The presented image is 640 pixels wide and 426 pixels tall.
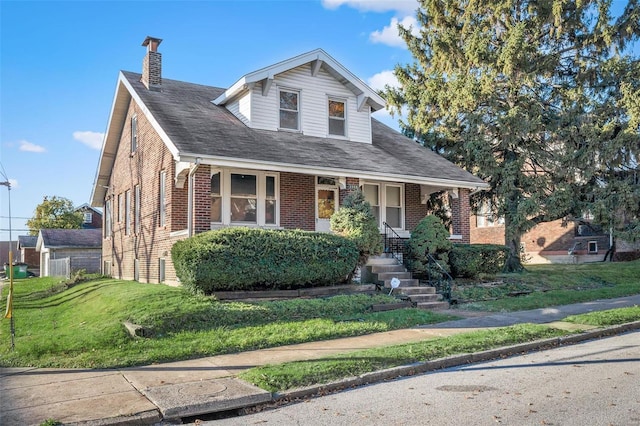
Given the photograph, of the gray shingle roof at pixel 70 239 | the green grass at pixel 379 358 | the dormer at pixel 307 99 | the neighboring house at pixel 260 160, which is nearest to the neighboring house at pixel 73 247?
the gray shingle roof at pixel 70 239

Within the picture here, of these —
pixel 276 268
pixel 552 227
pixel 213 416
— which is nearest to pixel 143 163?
pixel 276 268

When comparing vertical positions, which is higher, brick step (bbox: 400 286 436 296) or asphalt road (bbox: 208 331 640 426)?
brick step (bbox: 400 286 436 296)

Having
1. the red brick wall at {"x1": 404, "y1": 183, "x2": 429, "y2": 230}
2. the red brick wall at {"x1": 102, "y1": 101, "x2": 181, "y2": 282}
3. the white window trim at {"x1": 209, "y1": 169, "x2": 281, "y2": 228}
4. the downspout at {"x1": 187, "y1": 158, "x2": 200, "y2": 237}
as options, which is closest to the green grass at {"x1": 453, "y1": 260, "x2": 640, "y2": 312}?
the red brick wall at {"x1": 404, "y1": 183, "x2": 429, "y2": 230}

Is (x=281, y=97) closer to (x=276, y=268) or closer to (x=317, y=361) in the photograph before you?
(x=276, y=268)

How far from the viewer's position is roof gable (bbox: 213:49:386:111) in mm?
17328

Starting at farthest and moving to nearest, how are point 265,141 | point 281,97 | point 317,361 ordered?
point 281,97, point 265,141, point 317,361

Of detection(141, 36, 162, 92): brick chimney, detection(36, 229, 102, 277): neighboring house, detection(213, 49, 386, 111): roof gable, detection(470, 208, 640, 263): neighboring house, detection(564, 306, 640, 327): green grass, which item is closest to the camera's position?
detection(564, 306, 640, 327): green grass

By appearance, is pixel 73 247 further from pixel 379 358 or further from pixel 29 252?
pixel 379 358

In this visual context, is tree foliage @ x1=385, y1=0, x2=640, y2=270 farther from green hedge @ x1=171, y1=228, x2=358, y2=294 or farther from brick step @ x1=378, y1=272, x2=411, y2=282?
green hedge @ x1=171, y1=228, x2=358, y2=294

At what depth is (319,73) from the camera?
62.3 feet

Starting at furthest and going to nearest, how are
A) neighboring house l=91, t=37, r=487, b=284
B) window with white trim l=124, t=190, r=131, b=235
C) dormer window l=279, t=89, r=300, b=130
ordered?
window with white trim l=124, t=190, r=131, b=235, dormer window l=279, t=89, r=300, b=130, neighboring house l=91, t=37, r=487, b=284

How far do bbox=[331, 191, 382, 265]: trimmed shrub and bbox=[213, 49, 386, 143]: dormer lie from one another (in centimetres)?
432

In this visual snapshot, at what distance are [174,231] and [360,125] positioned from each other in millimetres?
8155

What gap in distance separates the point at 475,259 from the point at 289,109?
7.88m
